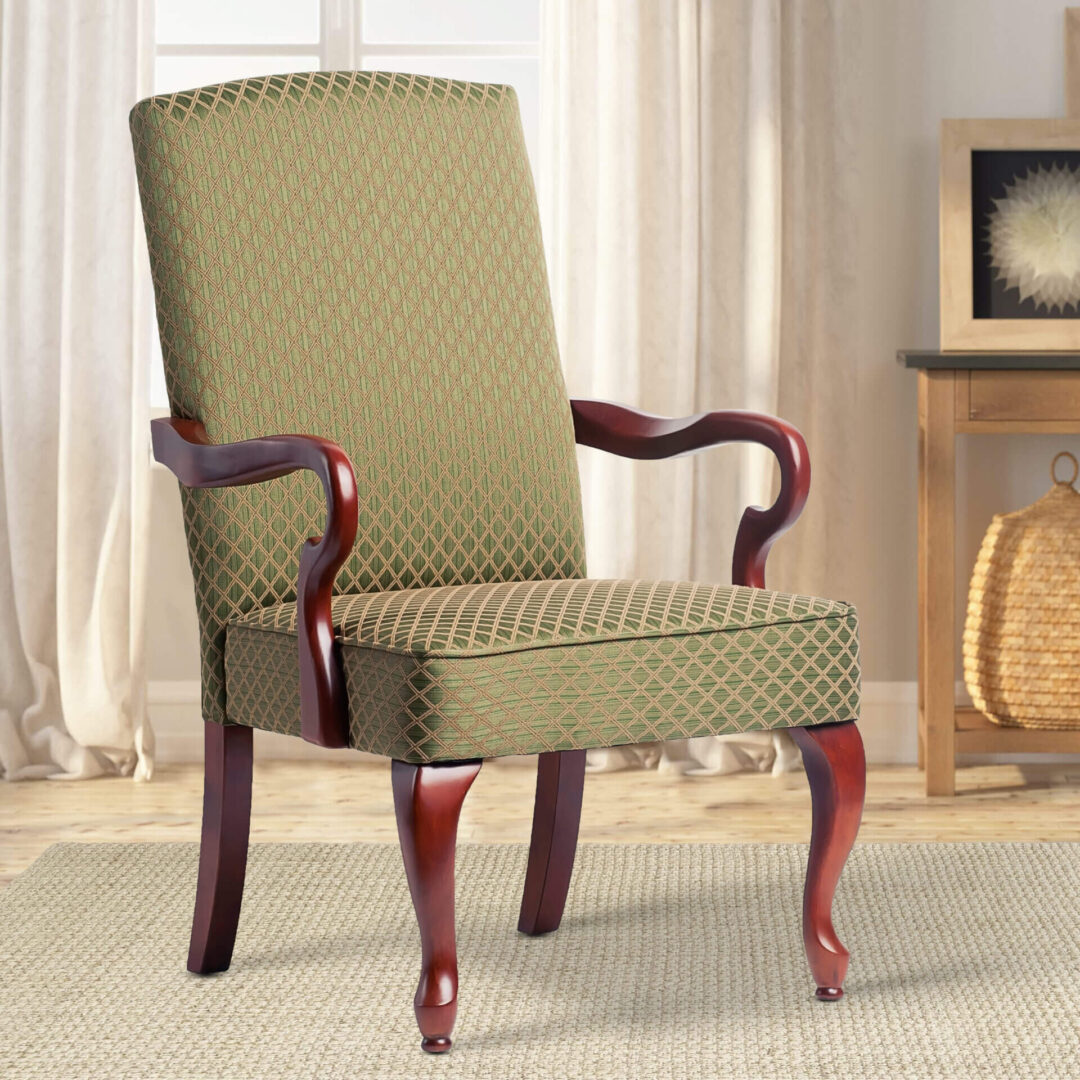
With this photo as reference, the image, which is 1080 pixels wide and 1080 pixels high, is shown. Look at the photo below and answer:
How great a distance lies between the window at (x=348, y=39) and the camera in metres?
3.12

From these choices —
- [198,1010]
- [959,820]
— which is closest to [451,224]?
[198,1010]

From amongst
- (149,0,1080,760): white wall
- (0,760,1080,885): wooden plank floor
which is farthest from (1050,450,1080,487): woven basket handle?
(0,760,1080,885): wooden plank floor

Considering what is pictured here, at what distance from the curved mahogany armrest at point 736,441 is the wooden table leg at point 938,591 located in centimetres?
90

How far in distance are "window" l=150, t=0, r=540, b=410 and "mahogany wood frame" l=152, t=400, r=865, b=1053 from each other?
1377mm

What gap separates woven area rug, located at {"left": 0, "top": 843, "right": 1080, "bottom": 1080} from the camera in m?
1.58

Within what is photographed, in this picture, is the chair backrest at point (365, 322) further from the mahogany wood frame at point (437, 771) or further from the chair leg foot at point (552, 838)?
the chair leg foot at point (552, 838)

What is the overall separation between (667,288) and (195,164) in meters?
1.33

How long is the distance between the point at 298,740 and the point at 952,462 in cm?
142

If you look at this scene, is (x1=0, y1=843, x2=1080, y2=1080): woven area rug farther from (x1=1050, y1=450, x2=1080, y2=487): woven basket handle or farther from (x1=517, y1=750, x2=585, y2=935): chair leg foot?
(x1=1050, y1=450, x2=1080, y2=487): woven basket handle

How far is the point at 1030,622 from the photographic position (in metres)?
2.76

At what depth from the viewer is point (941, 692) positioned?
8.98 feet

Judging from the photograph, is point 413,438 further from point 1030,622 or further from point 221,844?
point 1030,622

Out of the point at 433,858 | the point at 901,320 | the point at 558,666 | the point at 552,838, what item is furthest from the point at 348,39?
the point at 433,858

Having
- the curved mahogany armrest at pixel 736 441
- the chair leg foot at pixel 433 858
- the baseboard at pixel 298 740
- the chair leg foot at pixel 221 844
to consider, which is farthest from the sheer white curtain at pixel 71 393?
the chair leg foot at pixel 433 858
